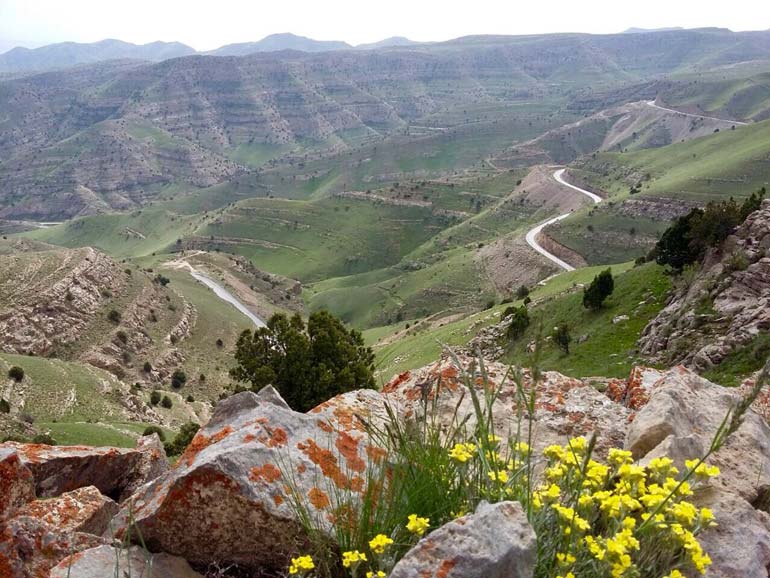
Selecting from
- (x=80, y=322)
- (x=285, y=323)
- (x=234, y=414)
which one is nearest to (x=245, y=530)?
(x=234, y=414)

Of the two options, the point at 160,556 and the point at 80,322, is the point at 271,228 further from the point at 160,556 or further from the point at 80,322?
the point at 160,556

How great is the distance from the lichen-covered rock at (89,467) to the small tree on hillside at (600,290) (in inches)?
1446

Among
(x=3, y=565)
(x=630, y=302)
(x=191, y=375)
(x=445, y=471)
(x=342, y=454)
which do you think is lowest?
(x=191, y=375)

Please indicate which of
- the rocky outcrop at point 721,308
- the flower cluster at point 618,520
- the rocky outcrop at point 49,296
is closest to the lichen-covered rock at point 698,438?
the flower cluster at point 618,520

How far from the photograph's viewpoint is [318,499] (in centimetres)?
523

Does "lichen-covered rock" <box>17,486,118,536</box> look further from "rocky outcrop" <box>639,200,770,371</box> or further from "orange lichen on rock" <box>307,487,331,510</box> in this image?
"rocky outcrop" <box>639,200,770,371</box>

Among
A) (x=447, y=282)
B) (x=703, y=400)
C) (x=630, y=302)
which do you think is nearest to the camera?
(x=703, y=400)

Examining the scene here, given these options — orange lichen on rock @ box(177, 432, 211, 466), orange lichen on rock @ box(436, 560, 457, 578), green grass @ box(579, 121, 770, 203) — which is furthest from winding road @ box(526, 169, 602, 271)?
orange lichen on rock @ box(436, 560, 457, 578)

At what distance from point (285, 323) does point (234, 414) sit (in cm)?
2334

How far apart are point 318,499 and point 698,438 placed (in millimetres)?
4261

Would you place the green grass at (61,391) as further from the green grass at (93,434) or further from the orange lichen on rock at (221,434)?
the orange lichen on rock at (221,434)

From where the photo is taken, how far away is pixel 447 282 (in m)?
105

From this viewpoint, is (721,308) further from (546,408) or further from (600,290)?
(546,408)

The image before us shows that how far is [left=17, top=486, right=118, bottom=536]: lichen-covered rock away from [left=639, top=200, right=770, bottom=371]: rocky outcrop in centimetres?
2508
